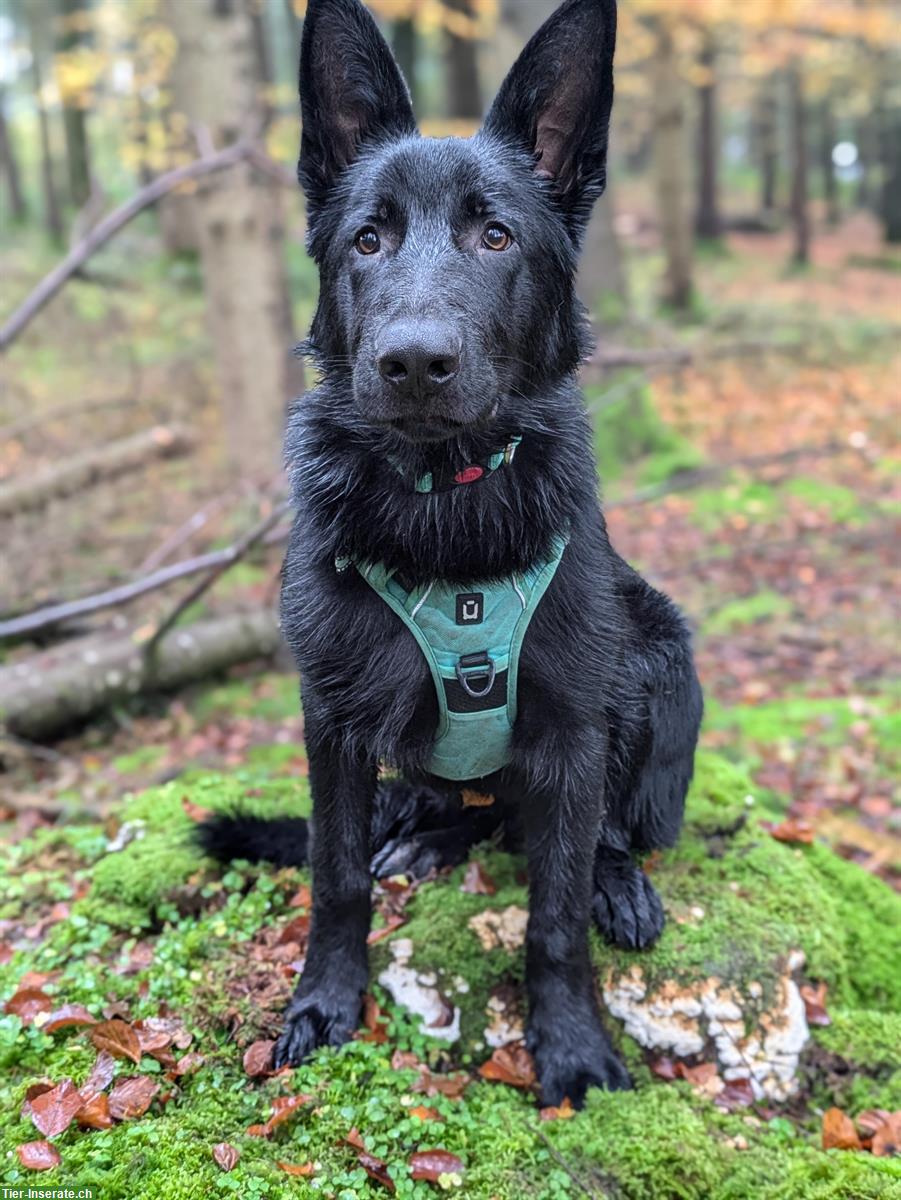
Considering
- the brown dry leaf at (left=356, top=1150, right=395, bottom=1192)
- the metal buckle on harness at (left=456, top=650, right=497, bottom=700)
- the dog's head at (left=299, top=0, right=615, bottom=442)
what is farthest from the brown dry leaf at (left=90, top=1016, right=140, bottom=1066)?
the dog's head at (left=299, top=0, right=615, bottom=442)

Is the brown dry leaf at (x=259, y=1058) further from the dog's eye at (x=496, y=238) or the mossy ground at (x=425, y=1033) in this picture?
the dog's eye at (x=496, y=238)

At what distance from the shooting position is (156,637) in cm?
636

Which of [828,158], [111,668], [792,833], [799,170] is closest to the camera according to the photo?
[792,833]

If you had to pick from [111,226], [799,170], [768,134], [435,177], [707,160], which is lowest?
[435,177]

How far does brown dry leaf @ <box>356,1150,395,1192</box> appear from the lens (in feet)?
7.98

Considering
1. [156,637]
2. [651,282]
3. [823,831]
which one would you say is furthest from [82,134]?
[823,831]

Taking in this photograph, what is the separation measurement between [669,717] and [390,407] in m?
1.52

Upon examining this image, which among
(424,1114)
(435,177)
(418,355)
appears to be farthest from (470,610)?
(424,1114)

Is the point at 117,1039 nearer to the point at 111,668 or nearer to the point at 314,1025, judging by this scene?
the point at 314,1025

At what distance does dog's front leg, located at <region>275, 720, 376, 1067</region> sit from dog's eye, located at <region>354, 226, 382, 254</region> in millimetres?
1335

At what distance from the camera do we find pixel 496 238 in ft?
8.54

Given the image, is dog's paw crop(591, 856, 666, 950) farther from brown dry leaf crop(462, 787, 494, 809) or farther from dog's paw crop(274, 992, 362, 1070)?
dog's paw crop(274, 992, 362, 1070)

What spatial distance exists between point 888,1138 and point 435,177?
9.86ft

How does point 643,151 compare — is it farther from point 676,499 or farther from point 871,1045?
point 871,1045
